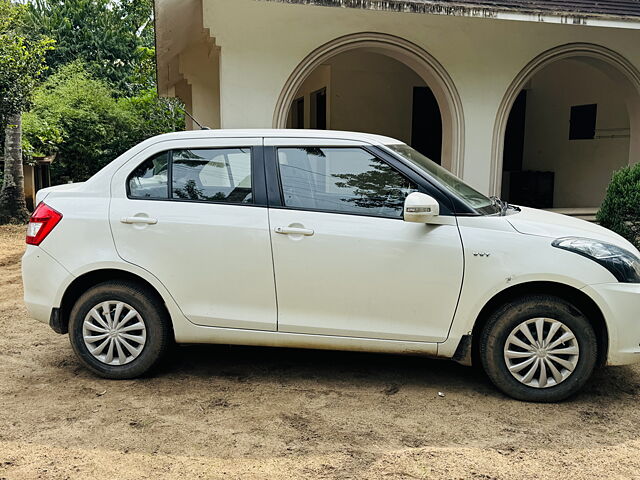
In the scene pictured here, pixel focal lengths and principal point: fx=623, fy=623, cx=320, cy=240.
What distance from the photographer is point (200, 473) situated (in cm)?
323

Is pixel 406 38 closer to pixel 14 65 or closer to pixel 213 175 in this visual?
pixel 213 175

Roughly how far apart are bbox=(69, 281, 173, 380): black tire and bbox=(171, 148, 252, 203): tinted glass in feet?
2.50

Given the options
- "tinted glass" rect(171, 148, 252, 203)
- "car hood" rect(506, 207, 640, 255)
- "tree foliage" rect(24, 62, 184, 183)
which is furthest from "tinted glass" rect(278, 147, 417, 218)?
"tree foliage" rect(24, 62, 184, 183)

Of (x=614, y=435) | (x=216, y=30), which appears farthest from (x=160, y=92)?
(x=614, y=435)

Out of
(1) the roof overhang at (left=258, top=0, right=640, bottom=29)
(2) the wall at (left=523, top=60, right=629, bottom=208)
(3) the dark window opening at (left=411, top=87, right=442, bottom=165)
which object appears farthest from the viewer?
(3) the dark window opening at (left=411, top=87, right=442, bottom=165)

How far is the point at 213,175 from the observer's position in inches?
175

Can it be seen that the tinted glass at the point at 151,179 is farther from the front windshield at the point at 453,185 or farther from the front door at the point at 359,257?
the front windshield at the point at 453,185

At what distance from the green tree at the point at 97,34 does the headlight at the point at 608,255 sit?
1286 inches

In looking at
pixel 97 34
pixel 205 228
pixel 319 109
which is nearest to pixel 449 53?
pixel 319 109

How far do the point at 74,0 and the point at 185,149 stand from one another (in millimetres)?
34733

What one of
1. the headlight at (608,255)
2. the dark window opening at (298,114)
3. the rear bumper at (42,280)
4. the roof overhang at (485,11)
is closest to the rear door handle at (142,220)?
the rear bumper at (42,280)

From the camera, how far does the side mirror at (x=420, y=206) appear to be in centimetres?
396

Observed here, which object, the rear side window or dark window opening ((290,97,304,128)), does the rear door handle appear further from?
dark window opening ((290,97,304,128))

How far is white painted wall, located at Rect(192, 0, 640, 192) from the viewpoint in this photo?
343 inches
